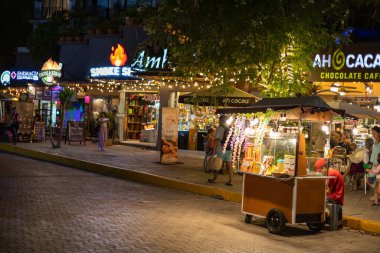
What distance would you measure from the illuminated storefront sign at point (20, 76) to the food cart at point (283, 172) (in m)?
26.9

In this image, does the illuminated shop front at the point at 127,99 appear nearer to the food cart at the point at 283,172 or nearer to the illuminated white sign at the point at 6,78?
the illuminated white sign at the point at 6,78

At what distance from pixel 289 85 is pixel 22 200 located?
7914 millimetres

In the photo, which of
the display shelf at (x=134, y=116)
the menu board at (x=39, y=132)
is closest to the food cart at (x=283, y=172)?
the display shelf at (x=134, y=116)

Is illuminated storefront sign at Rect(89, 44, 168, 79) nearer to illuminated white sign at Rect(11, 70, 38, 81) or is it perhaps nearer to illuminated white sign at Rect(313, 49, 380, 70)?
illuminated white sign at Rect(11, 70, 38, 81)

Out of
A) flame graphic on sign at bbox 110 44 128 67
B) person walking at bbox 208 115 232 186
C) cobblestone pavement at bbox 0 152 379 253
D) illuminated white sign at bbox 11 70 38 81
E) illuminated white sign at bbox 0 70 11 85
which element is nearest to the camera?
cobblestone pavement at bbox 0 152 379 253

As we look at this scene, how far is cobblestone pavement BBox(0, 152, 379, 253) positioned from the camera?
838cm

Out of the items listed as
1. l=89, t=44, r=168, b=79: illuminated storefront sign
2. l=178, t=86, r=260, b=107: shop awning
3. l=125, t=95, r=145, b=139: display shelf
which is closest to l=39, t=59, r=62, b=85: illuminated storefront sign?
l=89, t=44, r=168, b=79: illuminated storefront sign

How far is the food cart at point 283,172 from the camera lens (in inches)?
397

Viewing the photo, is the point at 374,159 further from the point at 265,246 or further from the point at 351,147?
the point at 265,246

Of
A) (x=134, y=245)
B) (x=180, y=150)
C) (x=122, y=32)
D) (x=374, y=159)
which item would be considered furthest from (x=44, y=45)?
(x=134, y=245)

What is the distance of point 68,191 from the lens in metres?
13.6

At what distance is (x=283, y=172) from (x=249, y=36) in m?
5.45

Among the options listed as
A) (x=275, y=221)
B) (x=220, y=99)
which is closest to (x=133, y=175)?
(x=220, y=99)

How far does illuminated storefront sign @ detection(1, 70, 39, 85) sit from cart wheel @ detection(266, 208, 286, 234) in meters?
28.4
